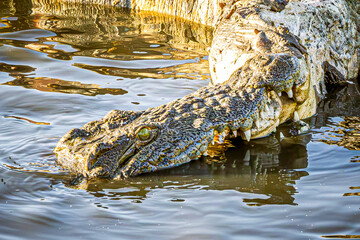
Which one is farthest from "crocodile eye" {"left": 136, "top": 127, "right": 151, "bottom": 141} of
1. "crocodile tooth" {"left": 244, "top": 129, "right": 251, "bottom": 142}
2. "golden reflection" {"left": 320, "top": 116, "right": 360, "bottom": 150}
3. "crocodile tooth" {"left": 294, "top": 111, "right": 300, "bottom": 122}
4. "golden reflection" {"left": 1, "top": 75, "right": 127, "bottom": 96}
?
"golden reflection" {"left": 1, "top": 75, "right": 127, "bottom": 96}

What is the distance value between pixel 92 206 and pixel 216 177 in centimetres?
100

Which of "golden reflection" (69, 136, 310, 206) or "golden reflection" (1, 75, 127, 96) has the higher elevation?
"golden reflection" (1, 75, 127, 96)

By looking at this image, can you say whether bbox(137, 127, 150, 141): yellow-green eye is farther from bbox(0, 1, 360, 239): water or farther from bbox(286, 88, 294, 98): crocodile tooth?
bbox(286, 88, 294, 98): crocodile tooth

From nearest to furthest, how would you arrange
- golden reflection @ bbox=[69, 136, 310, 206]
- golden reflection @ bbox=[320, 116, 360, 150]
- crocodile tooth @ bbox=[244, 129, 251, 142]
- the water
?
1. the water
2. golden reflection @ bbox=[69, 136, 310, 206]
3. crocodile tooth @ bbox=[244, 129, 251, 142]
4. golden reflection @ bbox=[320, 116, 360, 150]

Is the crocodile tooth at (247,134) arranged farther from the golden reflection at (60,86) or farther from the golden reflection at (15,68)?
the golden reflection at (15,68)

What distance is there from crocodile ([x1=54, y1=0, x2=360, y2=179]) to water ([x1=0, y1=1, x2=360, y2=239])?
0.16 meters

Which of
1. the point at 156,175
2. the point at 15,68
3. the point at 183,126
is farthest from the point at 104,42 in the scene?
the point at 156,175

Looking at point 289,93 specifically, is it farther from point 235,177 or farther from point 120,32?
point 120,32

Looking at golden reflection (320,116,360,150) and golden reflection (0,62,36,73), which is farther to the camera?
golden reflection (0,62,36,73)

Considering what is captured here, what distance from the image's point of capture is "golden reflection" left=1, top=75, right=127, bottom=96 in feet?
19.2

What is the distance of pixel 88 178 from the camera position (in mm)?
3695

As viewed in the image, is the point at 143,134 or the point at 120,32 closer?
the point at 143,134

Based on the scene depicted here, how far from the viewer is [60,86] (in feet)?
19.9

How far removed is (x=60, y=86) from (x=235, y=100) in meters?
2.80
